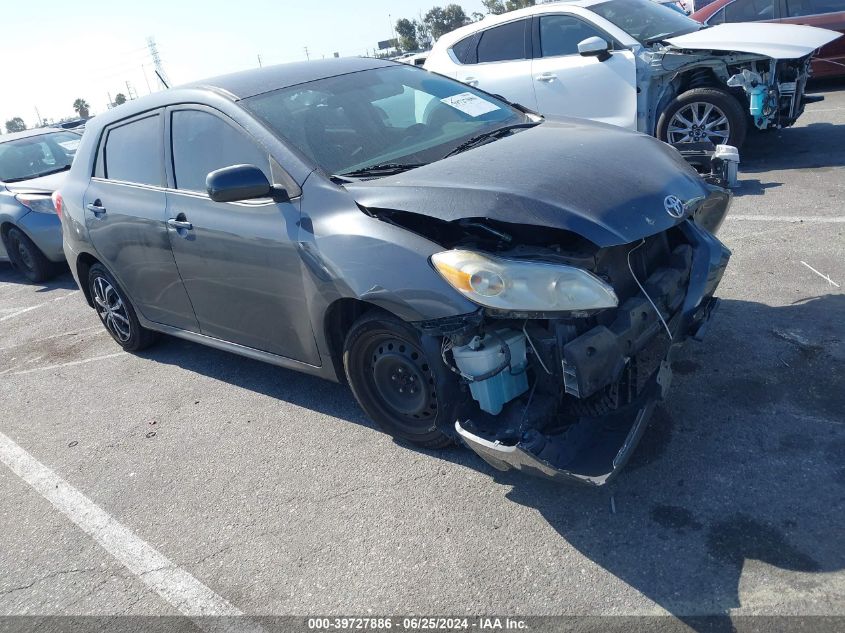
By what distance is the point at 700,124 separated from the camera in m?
7.50

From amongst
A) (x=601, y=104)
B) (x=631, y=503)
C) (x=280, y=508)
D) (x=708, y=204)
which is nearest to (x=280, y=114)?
(x=280, y=508)

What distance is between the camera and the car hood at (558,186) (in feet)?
9.53

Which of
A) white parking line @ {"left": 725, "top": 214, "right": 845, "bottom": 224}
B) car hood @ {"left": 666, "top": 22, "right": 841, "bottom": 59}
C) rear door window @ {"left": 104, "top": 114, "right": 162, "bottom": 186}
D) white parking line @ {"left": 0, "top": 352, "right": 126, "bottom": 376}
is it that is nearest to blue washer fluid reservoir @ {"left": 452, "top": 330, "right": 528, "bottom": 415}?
rear door window @ {"left": 104, "top": 114, "right": 162, "bottom": 186}

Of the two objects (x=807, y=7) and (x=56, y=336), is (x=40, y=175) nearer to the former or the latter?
(x=56, y=336)

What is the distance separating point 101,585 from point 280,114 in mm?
2439

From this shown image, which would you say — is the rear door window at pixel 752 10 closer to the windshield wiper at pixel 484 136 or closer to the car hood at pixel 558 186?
the windshield wiper at pixel 484 136

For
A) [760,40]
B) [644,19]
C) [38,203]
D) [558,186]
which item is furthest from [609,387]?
[38,203]

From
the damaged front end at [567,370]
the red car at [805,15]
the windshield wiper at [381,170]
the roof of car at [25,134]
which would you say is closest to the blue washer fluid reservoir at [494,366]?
the damaged front end at [567,370]

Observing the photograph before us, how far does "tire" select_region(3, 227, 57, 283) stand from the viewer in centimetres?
832

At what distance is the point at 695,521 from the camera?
2.81 m

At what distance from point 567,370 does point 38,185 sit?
25.0 ft

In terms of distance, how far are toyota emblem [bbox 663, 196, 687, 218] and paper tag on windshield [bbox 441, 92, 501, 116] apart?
1496 millimetres

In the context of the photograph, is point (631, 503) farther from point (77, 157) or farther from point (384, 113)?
point (77, 157)

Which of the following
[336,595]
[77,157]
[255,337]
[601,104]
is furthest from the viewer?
[601,104]
